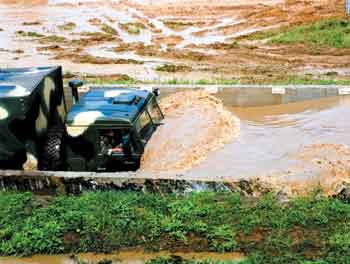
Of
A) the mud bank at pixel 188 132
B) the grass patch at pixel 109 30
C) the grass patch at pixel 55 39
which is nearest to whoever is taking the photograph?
the mud bank at pixel 188 132

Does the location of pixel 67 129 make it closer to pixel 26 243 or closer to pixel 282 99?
pixel 26 243

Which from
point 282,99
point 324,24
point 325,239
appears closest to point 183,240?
point 325,239

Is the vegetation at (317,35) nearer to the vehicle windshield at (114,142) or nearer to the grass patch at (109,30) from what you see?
the grass patch at (109,30)

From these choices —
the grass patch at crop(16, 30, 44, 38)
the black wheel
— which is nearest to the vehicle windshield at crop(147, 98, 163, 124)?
the black wheel

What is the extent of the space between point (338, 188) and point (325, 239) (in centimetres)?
105

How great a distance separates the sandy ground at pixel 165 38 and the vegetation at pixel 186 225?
1307 cm

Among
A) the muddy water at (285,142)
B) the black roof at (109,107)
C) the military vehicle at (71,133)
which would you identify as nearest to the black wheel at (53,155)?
the military vehicle at (71,133)

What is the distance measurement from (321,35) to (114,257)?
21.7m

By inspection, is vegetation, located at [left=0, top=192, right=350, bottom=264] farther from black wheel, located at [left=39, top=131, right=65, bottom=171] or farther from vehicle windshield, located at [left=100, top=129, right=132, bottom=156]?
black wheel, located at [left=39, top=131, right=65, bottom=171]

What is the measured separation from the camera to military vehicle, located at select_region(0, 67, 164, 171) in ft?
27.9

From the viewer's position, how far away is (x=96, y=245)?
24.3 ft

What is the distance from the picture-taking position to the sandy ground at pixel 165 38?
76.9 ft

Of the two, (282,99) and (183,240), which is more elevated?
(282,99)

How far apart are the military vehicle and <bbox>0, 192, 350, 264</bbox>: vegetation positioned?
2.01 feet
